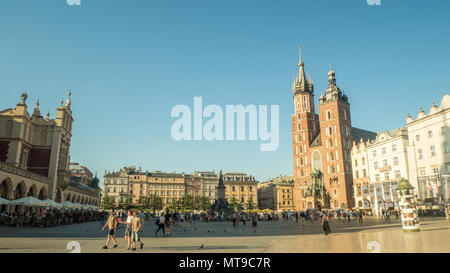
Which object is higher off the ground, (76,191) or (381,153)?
(381,153)

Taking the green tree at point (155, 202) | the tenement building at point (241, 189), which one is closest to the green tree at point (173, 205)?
the green tree at point (155, 202)

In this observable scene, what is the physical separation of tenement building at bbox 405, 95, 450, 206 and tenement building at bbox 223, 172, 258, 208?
7465 cm

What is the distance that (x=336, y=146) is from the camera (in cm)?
8094

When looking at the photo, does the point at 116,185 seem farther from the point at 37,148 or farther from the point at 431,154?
the point at 431,154

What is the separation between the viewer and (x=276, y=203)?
122 metres

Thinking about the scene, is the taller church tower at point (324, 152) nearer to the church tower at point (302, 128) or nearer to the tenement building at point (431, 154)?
the church tower at point (302, 128)

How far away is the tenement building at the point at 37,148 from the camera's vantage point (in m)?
39.4

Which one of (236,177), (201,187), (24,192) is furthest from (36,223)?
(236,177)

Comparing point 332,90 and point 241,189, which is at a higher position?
point 332,90

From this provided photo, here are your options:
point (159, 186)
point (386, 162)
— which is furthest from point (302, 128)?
point (159, 186)

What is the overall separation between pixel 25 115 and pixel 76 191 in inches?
876

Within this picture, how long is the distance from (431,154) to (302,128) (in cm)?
5157
